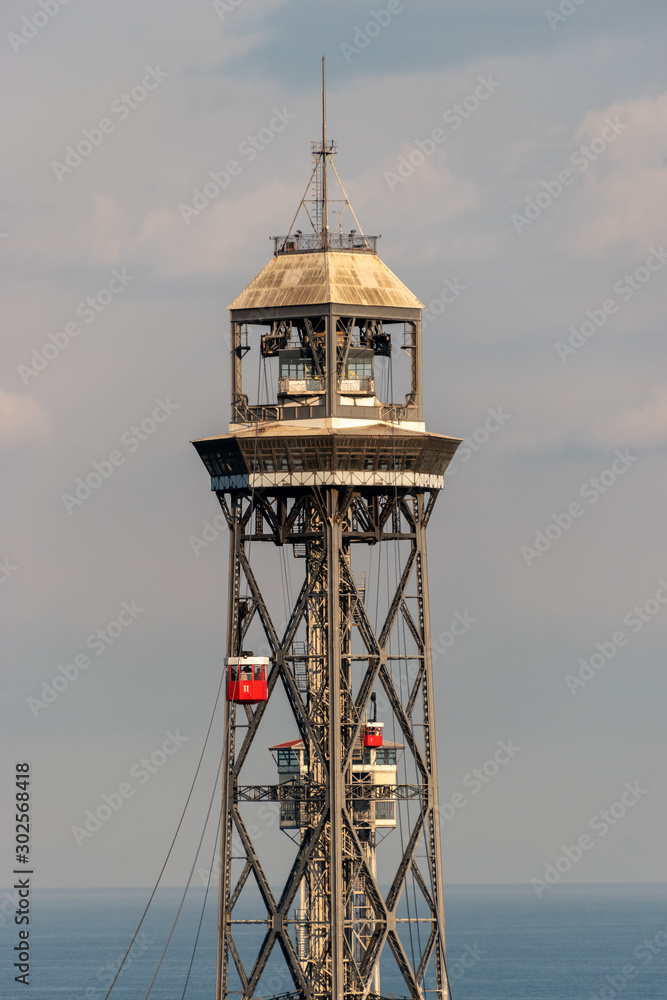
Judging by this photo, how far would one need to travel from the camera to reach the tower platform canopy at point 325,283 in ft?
347

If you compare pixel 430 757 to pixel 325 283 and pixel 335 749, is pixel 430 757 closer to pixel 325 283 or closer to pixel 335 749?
pixel 335 749

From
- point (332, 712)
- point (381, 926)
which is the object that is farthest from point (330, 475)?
point (381, 926)

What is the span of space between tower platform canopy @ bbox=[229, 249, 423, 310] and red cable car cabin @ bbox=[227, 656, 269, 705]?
16.4 metres

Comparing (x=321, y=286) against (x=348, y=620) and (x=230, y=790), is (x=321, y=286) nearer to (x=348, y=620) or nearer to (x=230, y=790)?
(x=348, y=620)

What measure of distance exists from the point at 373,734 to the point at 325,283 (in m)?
22.3

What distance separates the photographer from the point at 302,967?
106 metres

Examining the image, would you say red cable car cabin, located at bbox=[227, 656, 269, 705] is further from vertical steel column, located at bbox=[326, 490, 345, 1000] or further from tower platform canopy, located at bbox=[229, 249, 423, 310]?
tower platform canopy, located at bbox=[229, 249, 423, 310]

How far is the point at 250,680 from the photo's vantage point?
342ft

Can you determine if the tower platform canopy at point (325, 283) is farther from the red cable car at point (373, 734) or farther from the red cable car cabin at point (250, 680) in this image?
the red cable car at point (373, 734)

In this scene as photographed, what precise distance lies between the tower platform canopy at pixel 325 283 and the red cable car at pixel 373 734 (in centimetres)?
2050

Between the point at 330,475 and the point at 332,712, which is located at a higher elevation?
the point at 330,475

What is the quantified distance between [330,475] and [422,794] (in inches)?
607

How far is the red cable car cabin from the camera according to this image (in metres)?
104

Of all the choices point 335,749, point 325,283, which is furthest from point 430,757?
point 325,283
